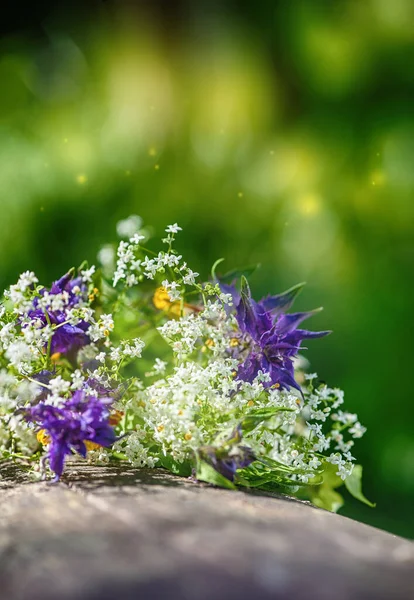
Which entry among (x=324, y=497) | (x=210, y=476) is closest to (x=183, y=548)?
(x=210, y=476)

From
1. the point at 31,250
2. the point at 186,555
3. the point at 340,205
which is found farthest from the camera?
the point at 340,205

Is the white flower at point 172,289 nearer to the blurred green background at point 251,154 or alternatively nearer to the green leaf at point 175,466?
the green leaf at point 175,466

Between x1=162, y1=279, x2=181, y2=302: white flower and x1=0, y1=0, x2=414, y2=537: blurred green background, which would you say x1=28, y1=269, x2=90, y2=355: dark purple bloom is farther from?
x1=0, y1=0, x2=414, y2=537: blurred green background

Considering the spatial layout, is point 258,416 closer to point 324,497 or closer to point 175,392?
point 175,392

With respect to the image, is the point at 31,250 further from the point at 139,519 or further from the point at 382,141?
the point at 139,519

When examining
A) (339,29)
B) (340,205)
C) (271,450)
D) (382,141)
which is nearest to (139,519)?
(271,450)
